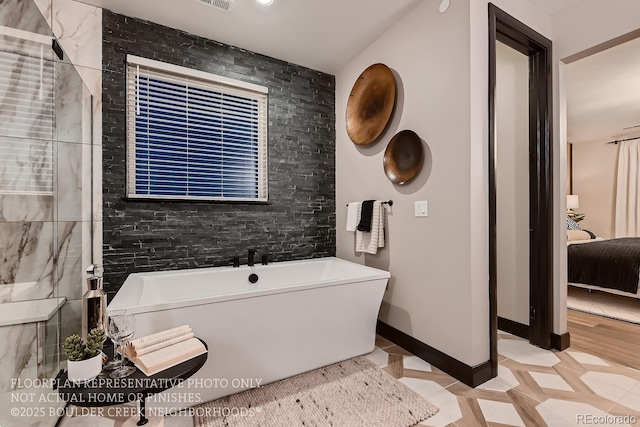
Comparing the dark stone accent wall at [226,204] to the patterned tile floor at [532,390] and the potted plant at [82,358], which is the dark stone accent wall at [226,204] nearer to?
the potted plant at [82,358]

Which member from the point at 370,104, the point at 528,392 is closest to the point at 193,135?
the point at 370,104

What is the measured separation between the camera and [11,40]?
1.18 metres

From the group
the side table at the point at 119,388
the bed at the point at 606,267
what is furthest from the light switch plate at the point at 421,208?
the bed at the point at 606,267

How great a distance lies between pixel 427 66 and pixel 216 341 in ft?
7.86

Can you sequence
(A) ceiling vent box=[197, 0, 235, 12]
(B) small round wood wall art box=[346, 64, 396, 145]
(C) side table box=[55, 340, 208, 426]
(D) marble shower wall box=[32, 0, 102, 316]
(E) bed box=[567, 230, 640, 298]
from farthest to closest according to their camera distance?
1. (E) bed box=[567, 230, 640, 298]
2. (B) small round wood wall art box=[346, 64, 396, 145]
3. (A) ceiling vent box=[197, 0, 235, 12]
4. (D) marble shower wall box=[32, 0, 102, 316]
5. (C) side table box=[55, 340, 208, 426]

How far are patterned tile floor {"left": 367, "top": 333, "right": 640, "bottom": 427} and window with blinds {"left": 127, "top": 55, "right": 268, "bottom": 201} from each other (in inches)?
79.6

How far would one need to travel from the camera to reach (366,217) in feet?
8.77

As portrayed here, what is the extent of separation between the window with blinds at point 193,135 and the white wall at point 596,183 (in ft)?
24.0

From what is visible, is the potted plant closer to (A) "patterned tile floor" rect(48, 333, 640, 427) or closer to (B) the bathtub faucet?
(A) "patterned tile floor" rect(48, 333, 640, 427)

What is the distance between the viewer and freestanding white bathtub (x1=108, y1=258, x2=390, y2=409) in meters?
1.64

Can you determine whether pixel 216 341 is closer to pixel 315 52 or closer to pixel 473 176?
pixel 473 176

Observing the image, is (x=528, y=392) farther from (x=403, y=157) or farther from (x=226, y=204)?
(x=226, y=204)

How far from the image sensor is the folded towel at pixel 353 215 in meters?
2.83

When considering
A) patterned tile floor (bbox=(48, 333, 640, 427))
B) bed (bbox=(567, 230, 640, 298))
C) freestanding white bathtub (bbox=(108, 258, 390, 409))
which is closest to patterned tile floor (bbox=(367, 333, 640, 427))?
patterned tile floor (bbox=(48, 333, 640, 427))
